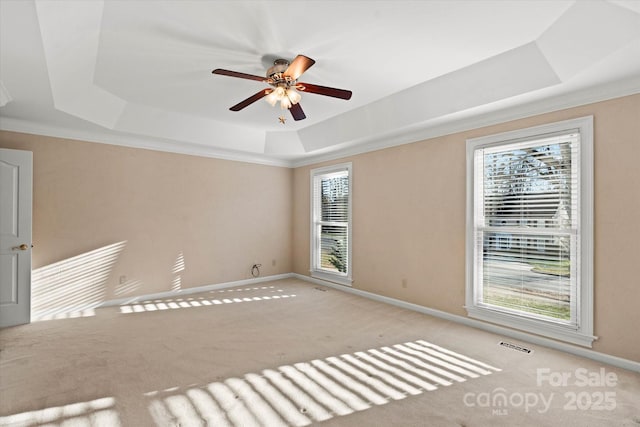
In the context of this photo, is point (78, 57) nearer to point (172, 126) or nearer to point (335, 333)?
point (172, 126)

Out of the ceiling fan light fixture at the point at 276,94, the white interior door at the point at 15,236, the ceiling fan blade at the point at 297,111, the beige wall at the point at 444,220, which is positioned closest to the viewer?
the beige wall at the point at 444,220

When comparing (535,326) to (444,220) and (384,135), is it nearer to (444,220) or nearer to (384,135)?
(444,220)

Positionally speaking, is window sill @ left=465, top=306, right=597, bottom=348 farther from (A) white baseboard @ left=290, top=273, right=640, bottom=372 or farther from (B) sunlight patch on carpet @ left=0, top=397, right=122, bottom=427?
(B) sunlight patch on carpet @ left=0, top=397, right=122, bottom=427

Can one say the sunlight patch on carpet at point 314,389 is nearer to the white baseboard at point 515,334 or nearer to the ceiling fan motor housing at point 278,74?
the white baseboard at point 515,334

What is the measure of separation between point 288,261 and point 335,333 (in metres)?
3.11

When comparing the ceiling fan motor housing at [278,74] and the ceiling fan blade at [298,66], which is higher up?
the ceiling fan motor housing at [278,74]

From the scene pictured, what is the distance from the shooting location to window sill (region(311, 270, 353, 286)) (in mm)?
5315

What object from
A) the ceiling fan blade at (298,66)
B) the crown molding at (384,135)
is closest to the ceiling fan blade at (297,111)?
the ceiling fan blade at (298,66)

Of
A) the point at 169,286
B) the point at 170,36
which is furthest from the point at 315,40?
the point at 169,286

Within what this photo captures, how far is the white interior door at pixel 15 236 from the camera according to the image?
3.62 metres

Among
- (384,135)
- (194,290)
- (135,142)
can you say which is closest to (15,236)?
(135,142)

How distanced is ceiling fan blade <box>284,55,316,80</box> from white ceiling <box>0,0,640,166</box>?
266 mm

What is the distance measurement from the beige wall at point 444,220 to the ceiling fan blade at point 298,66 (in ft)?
7.46

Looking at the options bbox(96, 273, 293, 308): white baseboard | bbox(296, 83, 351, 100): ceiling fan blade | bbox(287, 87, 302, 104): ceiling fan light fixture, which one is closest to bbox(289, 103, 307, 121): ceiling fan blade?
bbox(287, 87, 302, 104): ceiling fan light fixture
